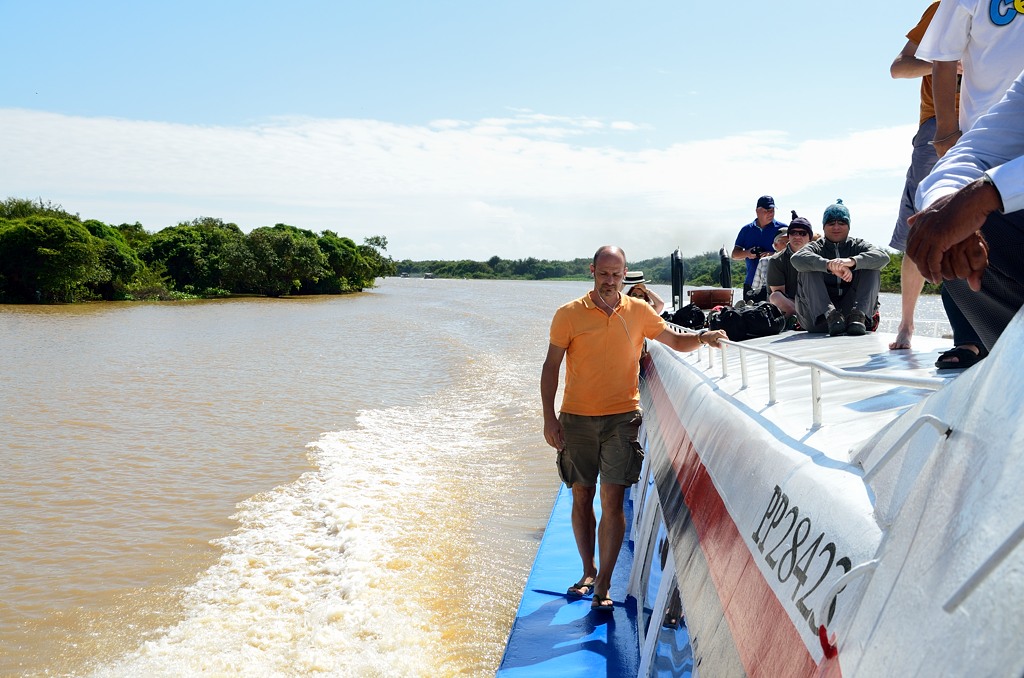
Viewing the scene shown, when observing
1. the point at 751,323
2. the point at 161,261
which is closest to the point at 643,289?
the point at 751,323

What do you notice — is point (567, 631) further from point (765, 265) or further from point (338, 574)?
point (765, 265)

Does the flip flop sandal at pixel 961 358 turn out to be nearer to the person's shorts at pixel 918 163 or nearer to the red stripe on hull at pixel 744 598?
the red stripe on hull at pixel 744 598

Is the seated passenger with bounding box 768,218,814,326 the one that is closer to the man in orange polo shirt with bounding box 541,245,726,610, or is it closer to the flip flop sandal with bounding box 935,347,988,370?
the man in orange polo shirt with bounding box 541,245,726,610

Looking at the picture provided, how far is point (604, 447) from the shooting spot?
574cm

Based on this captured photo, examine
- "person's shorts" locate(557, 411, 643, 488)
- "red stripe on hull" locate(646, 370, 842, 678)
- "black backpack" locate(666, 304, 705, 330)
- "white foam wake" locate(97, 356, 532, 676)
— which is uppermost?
"black backpack" locate(666, 304, 705, 330)

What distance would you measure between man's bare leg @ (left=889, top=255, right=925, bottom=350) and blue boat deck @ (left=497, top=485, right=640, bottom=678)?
7.89 feet

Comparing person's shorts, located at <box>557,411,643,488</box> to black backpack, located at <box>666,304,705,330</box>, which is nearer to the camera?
person's shorts, located at <box>557,411,643,488</box>

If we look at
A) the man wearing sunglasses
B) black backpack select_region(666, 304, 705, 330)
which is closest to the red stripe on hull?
the man wearing sunglasses

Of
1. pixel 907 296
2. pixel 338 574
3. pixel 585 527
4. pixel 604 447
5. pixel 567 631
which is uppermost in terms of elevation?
pixel 907 296

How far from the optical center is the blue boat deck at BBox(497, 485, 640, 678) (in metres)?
4.88

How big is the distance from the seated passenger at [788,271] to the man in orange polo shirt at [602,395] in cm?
280

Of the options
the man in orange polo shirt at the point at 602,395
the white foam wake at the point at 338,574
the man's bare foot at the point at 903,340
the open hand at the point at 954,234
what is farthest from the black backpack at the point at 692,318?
the open hand at the point at 954,234

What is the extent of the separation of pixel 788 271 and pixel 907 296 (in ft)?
12.0

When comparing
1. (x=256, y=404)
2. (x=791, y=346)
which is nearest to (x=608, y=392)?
(x=791, y=346)
